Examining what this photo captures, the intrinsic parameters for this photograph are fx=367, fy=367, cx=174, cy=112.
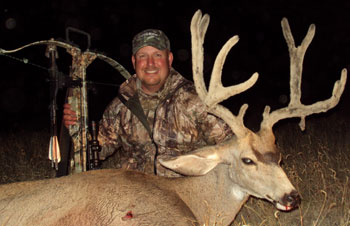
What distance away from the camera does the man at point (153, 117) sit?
4.35 meters

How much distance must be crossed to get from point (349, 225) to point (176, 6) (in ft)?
132

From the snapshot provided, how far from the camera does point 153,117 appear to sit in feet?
14.9

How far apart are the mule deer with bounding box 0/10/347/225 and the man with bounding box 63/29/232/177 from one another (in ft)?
3.07

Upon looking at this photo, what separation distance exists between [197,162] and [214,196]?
1.13 ft

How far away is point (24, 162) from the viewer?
20.2ft

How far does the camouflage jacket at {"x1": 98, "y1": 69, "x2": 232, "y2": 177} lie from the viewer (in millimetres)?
4328

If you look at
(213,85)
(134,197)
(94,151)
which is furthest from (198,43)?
(94,151)

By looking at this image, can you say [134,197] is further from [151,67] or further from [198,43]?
[151,67]

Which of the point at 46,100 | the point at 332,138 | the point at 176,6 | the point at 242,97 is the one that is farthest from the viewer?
the point at 176,6

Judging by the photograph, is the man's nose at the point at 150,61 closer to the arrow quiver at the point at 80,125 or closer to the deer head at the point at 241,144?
the arrow quiver at the point at 80,125

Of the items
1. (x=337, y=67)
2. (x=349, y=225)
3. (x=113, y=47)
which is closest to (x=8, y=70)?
(x=113, y=47)

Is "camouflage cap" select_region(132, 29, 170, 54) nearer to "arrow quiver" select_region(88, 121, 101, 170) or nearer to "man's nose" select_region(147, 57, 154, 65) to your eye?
"man's nose" select_region(147, 57, 154, 65)

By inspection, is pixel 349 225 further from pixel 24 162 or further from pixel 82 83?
pixel 24 162

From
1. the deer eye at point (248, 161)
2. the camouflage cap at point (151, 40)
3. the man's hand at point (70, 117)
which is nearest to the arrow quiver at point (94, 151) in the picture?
the man's hand at point (70, 117)
